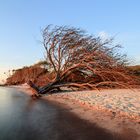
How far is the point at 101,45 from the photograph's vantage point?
59.3ft

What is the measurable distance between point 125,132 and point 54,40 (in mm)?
13947

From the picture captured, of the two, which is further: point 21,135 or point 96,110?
point 96,110

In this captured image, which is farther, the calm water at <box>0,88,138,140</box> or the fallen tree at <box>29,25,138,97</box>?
the fallen tree at <box>29,25,138,97</box>

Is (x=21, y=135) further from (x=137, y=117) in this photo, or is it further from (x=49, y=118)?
(x=137, y=117)

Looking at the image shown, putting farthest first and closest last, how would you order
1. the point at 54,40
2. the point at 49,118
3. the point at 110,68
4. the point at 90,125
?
the point at 54,40 < the point at 110,68 < the point at 49,118 < the point at 90,125

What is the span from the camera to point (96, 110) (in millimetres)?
9594

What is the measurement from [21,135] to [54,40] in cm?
1374

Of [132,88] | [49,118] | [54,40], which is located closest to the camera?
[49,118]

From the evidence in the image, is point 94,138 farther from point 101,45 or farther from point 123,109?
point 101,45

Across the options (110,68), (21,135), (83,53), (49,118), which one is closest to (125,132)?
(21,135)

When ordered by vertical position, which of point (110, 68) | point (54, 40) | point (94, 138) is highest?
point (54, 40)

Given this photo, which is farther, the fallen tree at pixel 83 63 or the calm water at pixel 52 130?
the fallen tree at pixel 83 63

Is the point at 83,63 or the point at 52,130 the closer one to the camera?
the point at 52,130

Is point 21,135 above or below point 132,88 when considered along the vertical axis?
below
